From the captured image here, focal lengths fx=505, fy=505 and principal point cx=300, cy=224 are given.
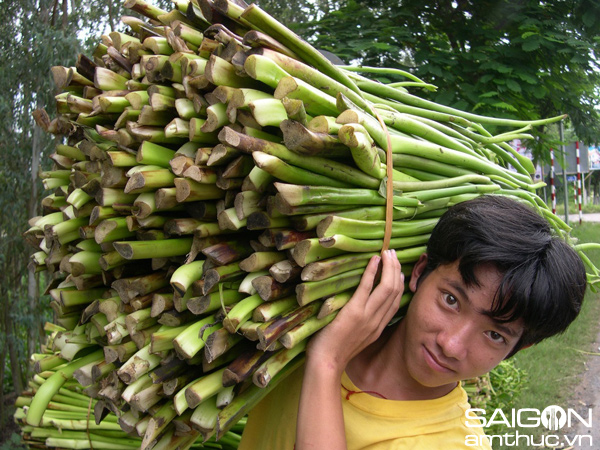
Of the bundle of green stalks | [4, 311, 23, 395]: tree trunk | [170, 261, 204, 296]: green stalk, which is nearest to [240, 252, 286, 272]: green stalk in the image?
the bundle of green stalks

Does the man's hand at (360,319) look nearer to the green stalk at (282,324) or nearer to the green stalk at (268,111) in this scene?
the green stalk at (282,324)

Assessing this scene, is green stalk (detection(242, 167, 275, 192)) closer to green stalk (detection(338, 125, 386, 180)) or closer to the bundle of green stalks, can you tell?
the bundle of green stalks

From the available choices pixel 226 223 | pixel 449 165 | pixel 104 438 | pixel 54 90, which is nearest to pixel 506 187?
pixel 449 165

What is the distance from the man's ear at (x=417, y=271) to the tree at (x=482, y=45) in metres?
2.45

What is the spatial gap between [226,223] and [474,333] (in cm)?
63

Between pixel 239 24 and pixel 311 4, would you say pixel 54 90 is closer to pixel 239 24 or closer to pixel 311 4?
pixel 239 24

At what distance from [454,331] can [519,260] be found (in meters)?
0.22

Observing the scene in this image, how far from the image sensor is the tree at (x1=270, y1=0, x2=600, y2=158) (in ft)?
12.5

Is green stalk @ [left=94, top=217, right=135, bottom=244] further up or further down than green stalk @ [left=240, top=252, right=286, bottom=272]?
further up

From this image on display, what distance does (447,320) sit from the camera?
119cm

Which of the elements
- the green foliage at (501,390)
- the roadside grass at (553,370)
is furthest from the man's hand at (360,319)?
the roadside grass at (553,370)

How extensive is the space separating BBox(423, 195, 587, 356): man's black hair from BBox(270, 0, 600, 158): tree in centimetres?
250

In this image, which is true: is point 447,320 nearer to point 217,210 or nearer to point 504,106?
point 217,210

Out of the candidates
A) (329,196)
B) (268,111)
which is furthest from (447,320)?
(268,111)
